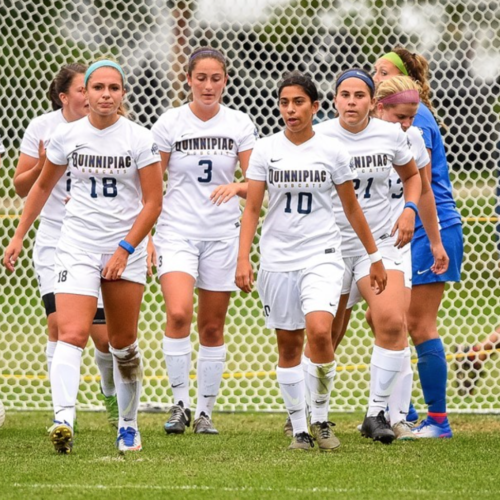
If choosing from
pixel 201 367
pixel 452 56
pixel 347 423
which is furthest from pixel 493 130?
pixel 201 367

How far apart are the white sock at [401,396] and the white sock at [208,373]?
1.13 metres

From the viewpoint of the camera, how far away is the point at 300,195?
645 centimetres

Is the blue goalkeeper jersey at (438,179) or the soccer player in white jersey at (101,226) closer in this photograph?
the soccer player in white jersey at (101,226)

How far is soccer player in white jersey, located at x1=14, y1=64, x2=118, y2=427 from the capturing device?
7535mm

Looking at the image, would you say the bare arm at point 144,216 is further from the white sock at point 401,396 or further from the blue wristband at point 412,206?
the white sock at point 401,396

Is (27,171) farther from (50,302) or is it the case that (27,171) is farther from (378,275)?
(378,275)

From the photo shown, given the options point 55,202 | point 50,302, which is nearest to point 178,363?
point 50,302

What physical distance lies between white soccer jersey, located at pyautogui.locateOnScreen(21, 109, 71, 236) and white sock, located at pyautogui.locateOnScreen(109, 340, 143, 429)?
4.74 feet

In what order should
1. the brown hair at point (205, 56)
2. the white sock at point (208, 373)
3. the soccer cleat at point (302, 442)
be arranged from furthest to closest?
the white sock at point (208, 373), the brown hair at point (205, 56), the soccer cleat at point (302, 442)

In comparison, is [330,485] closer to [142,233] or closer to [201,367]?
[142,233]

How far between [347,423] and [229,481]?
3152 millimetres

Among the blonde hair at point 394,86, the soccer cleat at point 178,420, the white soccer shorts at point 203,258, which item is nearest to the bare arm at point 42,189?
the white soccer shorts at point 203,258

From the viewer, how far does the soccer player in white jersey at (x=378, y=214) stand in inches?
268

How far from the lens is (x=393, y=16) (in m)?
9.71
